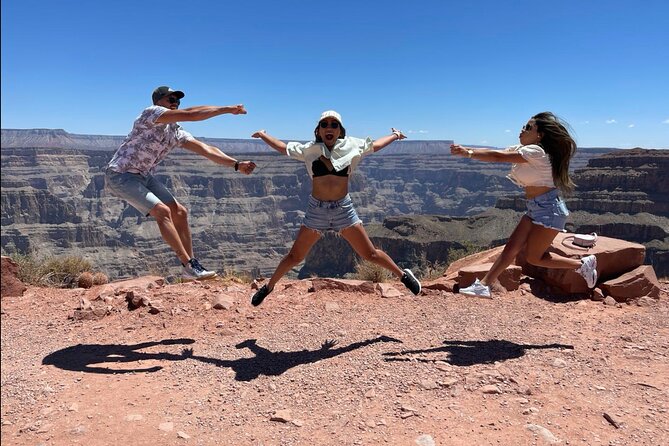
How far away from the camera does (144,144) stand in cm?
462

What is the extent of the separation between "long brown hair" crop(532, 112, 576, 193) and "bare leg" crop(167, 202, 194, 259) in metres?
3.73

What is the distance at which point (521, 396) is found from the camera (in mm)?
3465

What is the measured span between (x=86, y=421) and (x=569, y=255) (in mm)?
5655

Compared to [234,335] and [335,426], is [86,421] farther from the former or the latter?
[234,335]

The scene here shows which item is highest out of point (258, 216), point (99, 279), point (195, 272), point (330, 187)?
point (330, 187)

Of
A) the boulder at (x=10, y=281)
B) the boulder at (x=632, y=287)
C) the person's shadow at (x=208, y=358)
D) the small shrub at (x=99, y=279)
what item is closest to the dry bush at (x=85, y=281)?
the small shrub at (x=99, y=279)

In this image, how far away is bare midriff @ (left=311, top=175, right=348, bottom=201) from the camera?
458cm

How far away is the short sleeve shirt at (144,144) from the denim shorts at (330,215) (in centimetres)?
163

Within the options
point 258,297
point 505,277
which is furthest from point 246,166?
point 505,277

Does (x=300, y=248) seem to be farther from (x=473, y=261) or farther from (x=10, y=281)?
(x=10, y=281)

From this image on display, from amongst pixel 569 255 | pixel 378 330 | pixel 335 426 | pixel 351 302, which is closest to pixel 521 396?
pixel 335 426

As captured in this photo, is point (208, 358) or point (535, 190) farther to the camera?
point (535, 190)

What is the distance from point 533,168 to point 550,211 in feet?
1.52

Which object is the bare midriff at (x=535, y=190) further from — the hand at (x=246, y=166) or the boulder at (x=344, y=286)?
the hand at (x=246, y=166)
